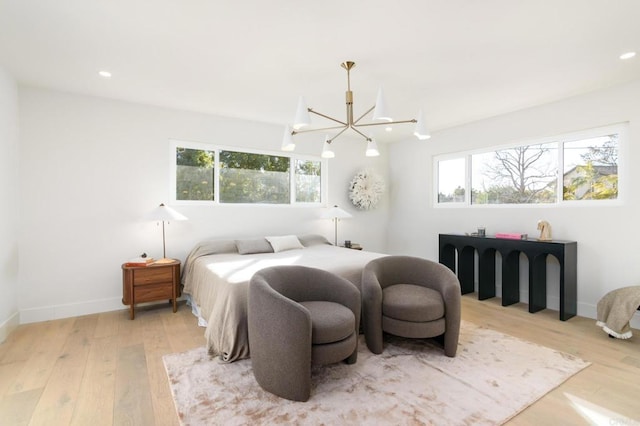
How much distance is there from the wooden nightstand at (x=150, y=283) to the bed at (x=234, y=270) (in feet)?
0.66

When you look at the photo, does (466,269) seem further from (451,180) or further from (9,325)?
(9,325)

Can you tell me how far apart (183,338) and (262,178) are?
2.59 meters

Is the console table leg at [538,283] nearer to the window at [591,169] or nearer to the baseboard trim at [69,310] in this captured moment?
the window at [591,169]

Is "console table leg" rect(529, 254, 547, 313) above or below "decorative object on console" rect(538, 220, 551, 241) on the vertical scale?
below

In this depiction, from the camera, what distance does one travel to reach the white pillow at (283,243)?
14.4 feet

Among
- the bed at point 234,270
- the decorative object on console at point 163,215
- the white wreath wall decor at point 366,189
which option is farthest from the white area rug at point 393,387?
the white wreath wall decor at point 366,189

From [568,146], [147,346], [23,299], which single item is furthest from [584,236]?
[23,299]

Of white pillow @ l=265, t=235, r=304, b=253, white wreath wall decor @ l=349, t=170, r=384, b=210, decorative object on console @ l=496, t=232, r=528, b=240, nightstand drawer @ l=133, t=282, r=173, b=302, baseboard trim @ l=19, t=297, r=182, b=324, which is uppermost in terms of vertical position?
white wreath wall decor @ l=349, t=170, r=384, b=210

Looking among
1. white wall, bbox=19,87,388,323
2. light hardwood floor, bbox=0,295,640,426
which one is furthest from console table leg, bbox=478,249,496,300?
white wall, bbox=19,87,388,323

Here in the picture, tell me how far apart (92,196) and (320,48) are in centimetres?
317

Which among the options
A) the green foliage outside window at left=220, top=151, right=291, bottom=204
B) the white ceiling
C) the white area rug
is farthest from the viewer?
the green foliage outside window at left=220, top=151, right=291, bottom=204

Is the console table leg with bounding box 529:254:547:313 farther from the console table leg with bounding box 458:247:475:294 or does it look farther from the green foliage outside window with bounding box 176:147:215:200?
the green foliage outside window with bounding box 176:147:215:200

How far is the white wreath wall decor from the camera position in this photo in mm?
5660

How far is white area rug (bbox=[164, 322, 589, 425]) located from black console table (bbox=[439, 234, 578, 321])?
122 cm
